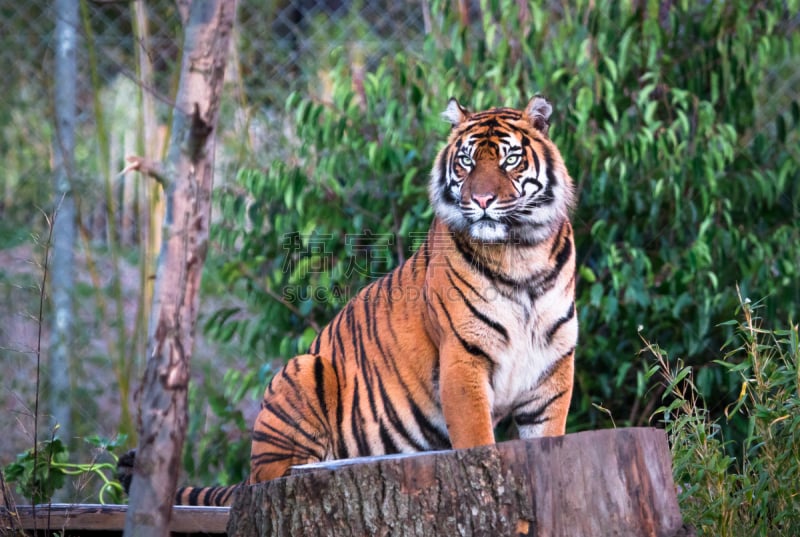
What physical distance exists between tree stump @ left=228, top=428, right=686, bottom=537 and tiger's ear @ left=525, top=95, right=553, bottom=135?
4.81 ft

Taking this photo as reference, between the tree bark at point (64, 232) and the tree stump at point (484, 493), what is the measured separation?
2.84 m

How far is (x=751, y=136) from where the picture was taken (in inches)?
205

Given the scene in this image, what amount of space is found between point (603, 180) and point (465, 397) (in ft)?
6.11

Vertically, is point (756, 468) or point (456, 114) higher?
point (456, 114)

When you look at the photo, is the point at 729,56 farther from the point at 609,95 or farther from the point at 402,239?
the point at 402,239

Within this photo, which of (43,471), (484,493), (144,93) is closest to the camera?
(484,493)

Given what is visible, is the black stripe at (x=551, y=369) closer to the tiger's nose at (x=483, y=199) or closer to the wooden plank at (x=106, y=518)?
the tiger's nose at (x=483, y=199)

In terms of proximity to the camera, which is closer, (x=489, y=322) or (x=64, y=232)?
(x=489, y=322)

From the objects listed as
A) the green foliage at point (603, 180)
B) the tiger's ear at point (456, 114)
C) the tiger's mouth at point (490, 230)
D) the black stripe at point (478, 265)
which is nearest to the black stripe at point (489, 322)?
the black stripe at point (478, 265)

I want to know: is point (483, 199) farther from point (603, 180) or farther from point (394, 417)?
point (603, 180)

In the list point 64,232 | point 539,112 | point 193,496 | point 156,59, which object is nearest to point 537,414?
point 539,112

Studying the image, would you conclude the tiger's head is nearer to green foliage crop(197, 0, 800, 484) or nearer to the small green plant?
green foliage crop(197, 0, 800, 484)

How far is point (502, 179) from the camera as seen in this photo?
3.29 m

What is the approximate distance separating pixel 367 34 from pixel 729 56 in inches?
80.9
